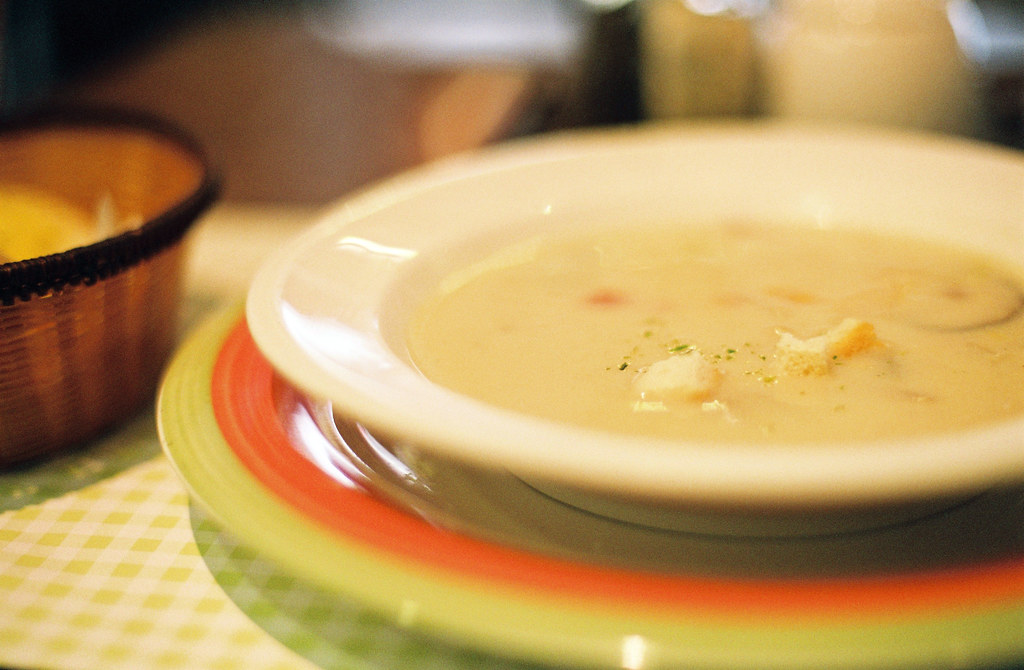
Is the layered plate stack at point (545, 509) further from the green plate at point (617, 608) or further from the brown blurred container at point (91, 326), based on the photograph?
the brown blurred container at point (91, 326)

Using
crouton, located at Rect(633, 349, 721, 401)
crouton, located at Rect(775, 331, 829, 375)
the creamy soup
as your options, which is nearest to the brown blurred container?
the creamy soup

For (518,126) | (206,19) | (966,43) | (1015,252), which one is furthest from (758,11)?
(206,19)

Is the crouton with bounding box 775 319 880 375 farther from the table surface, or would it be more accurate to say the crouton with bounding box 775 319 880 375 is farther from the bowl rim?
the bowl rim

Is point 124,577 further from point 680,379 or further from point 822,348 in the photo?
point 822,348

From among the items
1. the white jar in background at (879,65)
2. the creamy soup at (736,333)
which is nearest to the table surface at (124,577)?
the creamy soup at (736,333)

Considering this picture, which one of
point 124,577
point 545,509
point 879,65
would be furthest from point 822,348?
point 879,65

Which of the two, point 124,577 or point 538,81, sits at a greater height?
point 538,81
